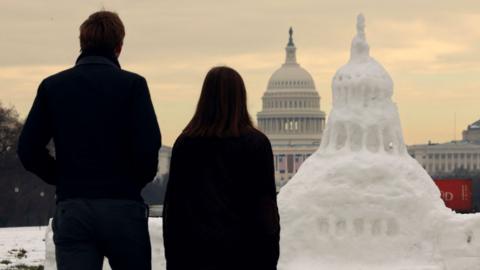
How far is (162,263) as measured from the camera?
86.3 ft

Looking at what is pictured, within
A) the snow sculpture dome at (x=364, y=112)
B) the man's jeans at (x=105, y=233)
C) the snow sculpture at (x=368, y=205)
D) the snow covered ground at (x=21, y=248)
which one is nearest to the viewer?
the man's jeans at (x=105, y=233)

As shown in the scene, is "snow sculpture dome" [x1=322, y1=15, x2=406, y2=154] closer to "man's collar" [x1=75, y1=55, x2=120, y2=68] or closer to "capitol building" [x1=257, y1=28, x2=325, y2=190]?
"man's collar" [x1=75, y1=55, x2=120, y2=68]

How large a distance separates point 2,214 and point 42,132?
66.9m

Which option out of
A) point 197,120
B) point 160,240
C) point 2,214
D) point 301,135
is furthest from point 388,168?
point 301,135

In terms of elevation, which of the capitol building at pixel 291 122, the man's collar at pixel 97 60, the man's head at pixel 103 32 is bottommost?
the man's collar at pixel 97 60

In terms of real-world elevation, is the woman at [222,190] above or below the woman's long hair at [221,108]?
below

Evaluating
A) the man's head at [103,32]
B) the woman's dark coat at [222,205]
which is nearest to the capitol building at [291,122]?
the man's head at [103,32]

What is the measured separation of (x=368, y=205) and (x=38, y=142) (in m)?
19.8

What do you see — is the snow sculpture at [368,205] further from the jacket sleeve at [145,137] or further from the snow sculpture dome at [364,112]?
the jacket sleeve at [145,137]

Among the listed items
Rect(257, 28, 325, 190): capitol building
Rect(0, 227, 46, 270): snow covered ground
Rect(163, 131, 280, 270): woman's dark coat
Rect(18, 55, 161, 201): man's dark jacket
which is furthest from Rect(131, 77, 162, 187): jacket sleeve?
Rect(257, 28, 325, 190): capitol building

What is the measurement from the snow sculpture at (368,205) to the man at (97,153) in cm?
1893

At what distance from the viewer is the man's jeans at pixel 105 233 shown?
314 inches

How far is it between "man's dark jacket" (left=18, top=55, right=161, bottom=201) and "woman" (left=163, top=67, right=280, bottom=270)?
228 mm

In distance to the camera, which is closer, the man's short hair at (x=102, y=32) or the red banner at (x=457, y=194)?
the man's short hair at (x=102, y=32)
